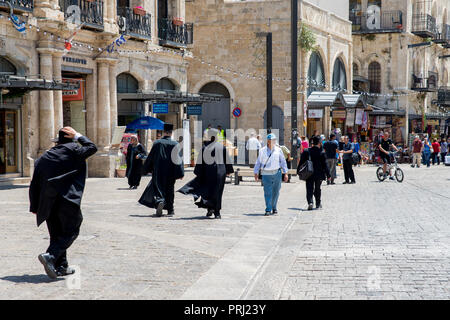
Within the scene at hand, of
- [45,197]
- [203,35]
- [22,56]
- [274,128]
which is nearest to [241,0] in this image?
[203,35]

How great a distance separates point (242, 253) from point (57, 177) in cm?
289

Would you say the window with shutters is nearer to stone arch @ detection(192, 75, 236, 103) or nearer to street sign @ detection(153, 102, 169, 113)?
stone arch @ detection(192, 75, 236, 103)

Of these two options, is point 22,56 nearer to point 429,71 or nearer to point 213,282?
point 213,282

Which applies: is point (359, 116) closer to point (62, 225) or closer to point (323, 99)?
point (323, 99)

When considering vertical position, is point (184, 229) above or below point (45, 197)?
below

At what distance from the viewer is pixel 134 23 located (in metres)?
25.5

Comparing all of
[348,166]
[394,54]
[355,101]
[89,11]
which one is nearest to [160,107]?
[89,11]

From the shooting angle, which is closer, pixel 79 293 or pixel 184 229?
pixel 79 293

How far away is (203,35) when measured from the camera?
120ft

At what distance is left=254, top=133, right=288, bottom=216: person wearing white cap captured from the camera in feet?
45.3

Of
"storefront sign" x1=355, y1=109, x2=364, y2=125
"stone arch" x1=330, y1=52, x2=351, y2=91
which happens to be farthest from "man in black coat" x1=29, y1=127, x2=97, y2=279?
"stone arch" x1=330, y1=52, x2=351, y2=91

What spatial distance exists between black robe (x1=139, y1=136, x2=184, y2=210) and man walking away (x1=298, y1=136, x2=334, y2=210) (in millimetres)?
3068
